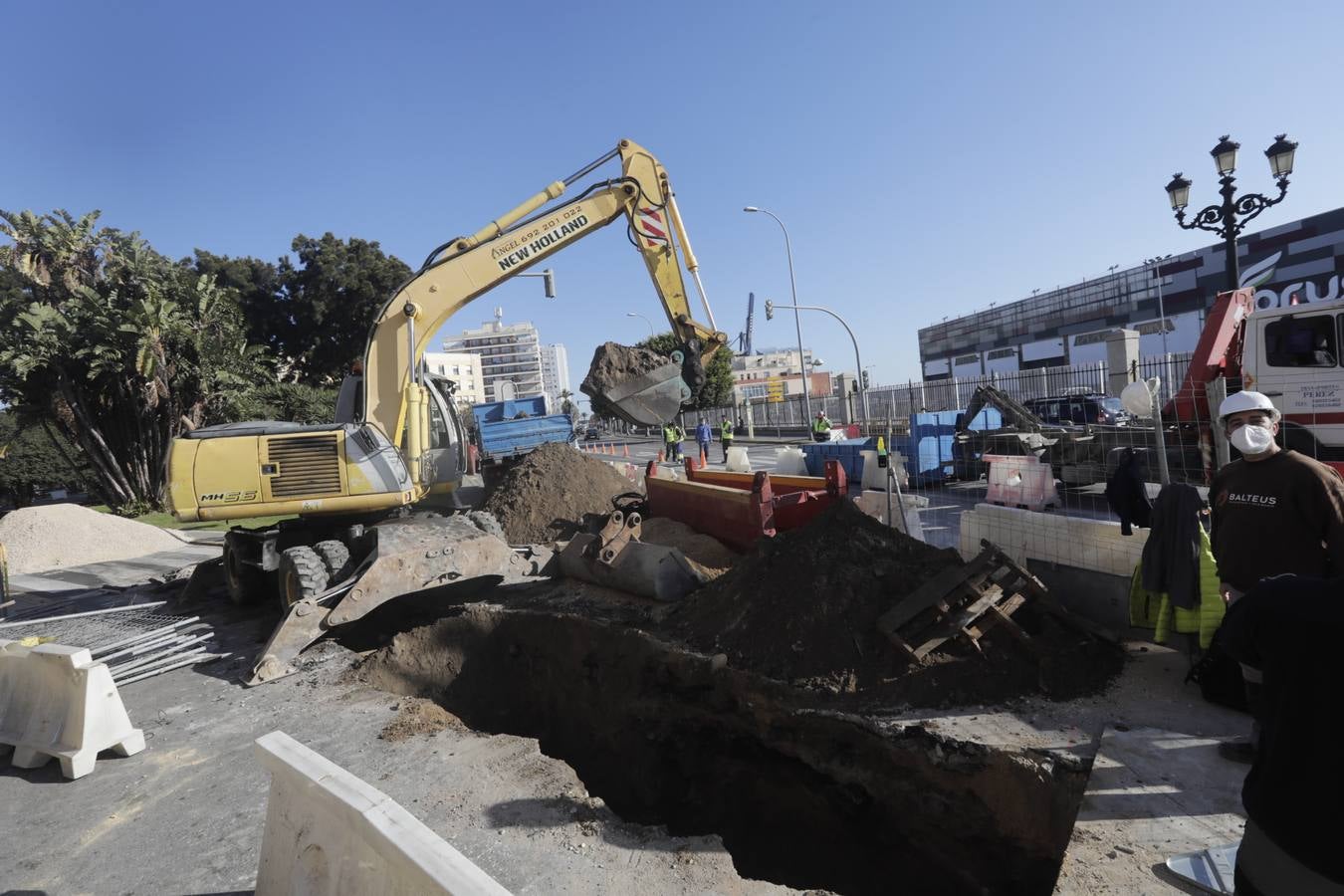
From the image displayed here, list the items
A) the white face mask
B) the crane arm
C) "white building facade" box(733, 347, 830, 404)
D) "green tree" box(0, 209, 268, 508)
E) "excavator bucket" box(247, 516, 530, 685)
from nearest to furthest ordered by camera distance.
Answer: the white face mask, "excavator bucket" box(247, 516, 530, 685), the crane arm, "green tree" box(0, 209, 268, 508), "white building facade" box(733, 347, 830, 404)

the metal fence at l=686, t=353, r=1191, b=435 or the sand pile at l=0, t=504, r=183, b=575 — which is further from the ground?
the metal fence at l=686, t=353, r=1191, b=435

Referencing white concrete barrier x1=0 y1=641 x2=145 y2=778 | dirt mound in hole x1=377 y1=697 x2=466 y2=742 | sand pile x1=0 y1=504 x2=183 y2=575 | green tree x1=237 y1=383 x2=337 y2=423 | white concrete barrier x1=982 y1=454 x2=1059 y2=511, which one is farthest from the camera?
green tree x1=237 y1=383 x2=337 y2=423

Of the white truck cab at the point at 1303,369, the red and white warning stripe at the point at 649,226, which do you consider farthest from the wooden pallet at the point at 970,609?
the white truck cab at the point at 1303,369

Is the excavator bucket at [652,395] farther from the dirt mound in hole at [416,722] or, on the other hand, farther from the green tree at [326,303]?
the green tree at [326,303]

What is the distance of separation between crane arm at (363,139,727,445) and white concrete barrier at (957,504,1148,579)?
3674 millimetres

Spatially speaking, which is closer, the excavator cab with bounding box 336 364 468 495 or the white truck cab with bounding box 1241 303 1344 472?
the excavator cab with bounding box 336 364 468 495

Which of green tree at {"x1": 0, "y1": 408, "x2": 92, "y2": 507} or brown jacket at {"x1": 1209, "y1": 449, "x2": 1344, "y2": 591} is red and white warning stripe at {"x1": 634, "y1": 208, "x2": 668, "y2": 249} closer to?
brown jacket at {"x1": 1209, "y1": 449, "x2": 1344, "y2": 591}

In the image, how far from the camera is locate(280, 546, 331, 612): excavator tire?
662 centimetres

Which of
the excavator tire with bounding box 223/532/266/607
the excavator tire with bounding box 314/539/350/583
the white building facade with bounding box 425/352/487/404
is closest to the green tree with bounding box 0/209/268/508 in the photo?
the excavator tire with bounding box 223/532/266/607

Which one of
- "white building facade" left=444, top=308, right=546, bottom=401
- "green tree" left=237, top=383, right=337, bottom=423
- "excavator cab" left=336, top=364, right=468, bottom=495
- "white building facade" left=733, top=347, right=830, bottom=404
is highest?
"white building facade" left=444, top=308, right=546, bottom=401

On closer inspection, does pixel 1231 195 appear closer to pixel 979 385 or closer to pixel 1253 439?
pixel 979 385

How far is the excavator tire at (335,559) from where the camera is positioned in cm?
691

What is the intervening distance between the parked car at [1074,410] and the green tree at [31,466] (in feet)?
96.6

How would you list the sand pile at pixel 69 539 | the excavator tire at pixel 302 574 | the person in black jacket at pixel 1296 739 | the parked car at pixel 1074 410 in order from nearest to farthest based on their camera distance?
the person in black jacket at pixel 1296 739 < the excavator tire at pixel 302 574 < the sand pile at pixel 69 539 < the parked car at pixel 1074 410
